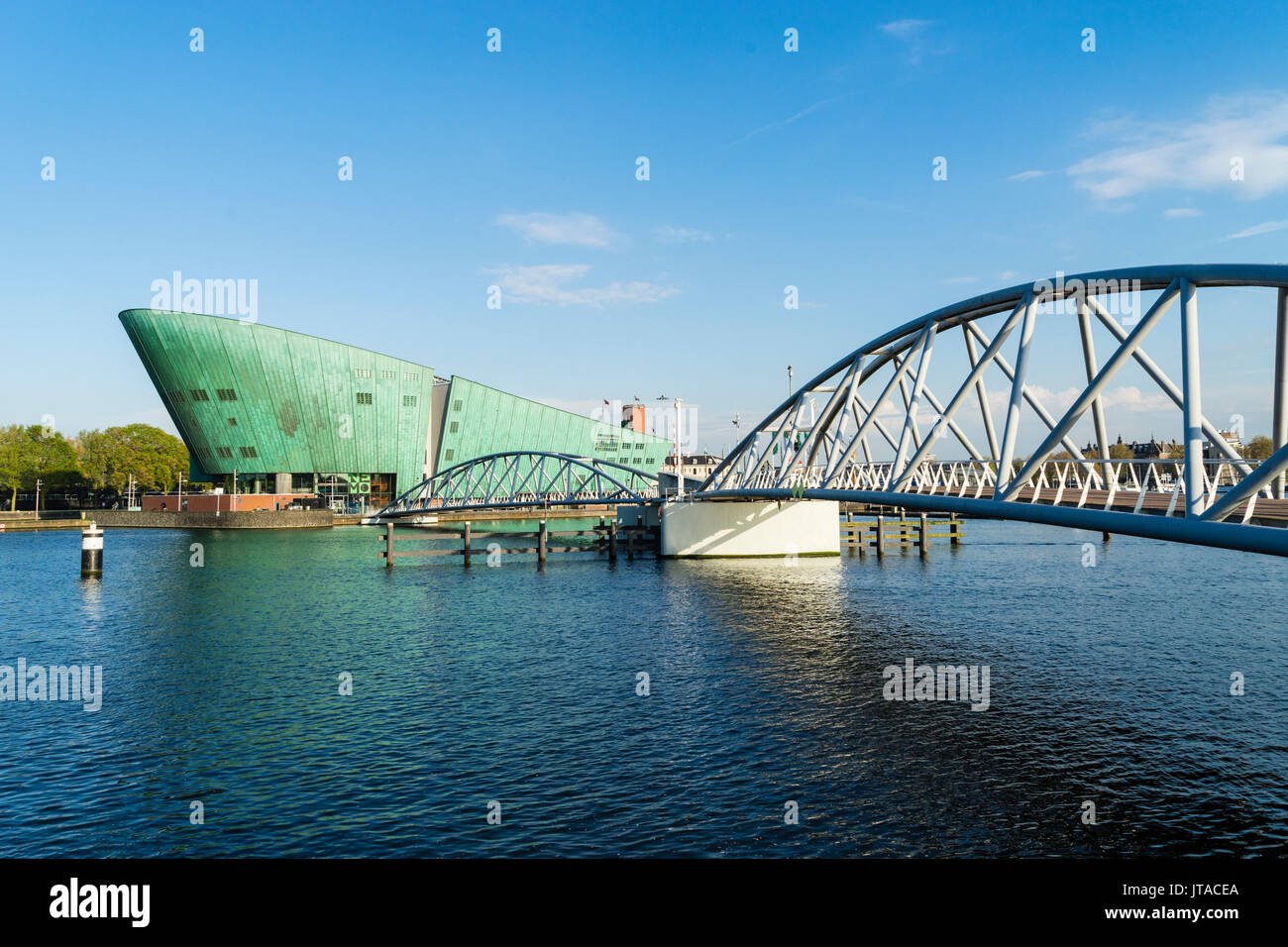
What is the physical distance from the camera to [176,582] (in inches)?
1953

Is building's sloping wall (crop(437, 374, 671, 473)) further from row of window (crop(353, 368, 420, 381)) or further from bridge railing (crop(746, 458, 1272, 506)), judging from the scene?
bridge railing (crop(746, 458, 1272, 506))

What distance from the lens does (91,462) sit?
128 metres

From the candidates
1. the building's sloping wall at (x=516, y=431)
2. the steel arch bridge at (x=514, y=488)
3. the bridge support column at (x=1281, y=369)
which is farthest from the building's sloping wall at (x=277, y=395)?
the bridge support column at (x=1281, y=369)

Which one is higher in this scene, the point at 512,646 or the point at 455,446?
the point at 455,446

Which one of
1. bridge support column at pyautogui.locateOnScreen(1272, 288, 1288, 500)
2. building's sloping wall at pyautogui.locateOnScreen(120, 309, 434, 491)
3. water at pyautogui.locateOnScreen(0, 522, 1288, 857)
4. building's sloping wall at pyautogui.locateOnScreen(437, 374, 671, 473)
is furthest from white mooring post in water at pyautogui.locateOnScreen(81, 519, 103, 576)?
building's sloping wall at pyautogui.locateOnScreen(437, 374, 671, 473)

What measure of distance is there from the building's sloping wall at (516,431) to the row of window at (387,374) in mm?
5796

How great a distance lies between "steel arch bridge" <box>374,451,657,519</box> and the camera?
8225 cm

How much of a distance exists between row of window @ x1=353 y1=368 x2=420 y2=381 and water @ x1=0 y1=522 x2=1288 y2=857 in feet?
263

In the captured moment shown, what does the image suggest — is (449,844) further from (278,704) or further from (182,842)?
(278,704)

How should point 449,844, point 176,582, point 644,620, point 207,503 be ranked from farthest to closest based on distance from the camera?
point 207,503 < point 176,582 < point 644,620 < point 449,844

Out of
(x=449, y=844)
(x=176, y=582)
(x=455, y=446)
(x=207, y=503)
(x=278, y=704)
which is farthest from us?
(x=455, y=446)

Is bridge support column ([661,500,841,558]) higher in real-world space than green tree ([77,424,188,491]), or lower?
lower
